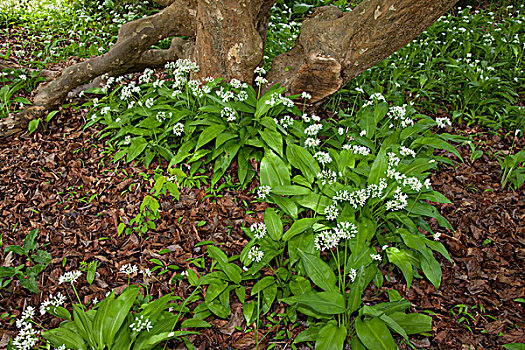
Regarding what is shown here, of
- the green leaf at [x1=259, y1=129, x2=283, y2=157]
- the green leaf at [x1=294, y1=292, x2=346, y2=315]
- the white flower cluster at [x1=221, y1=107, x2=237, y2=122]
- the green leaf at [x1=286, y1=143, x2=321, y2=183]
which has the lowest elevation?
the green leaf at [x1=294, y1=292, x2=346, y2=315]

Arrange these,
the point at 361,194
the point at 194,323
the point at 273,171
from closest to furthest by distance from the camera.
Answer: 1. the point at 194,323
2. the point at 361,194
3. the point at 273,171

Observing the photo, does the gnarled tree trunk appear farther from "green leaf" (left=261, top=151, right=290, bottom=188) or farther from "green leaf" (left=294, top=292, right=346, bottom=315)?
"green leaf" (left=294, top=292, right=346, bottom=315)

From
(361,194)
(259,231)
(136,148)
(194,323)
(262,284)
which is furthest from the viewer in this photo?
(136,148)

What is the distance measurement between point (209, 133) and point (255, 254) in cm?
150

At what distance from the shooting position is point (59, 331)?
8.27 feet

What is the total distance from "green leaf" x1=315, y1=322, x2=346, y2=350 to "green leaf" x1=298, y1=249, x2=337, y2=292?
26 cm

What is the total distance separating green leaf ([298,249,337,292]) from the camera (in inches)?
110

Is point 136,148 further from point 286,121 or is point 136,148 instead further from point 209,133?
point 286,121

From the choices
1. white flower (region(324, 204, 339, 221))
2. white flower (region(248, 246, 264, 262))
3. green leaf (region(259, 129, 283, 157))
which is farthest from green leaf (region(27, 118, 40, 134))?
white flower (region(324, 204, 339, 221))

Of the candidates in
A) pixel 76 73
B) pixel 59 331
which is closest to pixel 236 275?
pixel 59 331

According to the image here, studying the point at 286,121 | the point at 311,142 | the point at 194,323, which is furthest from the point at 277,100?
the point at 194,323

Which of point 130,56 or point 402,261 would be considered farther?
point 130,56

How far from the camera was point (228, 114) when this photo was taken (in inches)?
158

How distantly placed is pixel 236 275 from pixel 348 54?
2674mm
